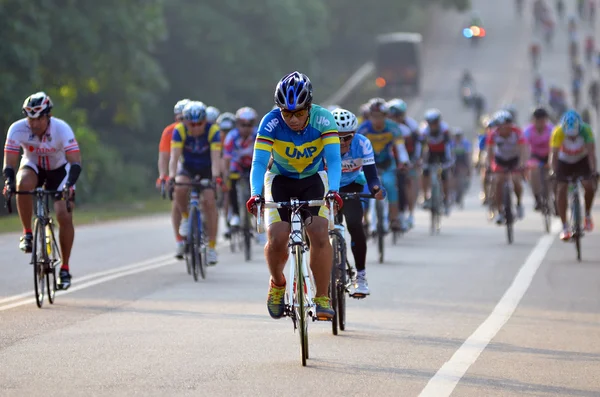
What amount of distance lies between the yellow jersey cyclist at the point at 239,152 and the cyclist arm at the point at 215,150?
3.30m

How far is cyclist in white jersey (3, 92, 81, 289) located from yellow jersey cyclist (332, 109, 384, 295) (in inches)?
91.9

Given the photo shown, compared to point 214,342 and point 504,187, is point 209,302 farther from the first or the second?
point 504,187

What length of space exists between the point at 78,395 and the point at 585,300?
690cm

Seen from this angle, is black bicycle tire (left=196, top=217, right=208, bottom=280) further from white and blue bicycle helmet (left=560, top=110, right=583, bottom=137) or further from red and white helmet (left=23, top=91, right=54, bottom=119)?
white and blue bicycle helmet (left=560, top=110, right=583, bottom=137)

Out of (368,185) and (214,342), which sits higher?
(368,185)

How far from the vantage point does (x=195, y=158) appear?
16.5 meters

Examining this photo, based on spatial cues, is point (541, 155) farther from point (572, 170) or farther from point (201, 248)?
point (201, 248)

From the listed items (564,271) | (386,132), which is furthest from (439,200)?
(564,271)

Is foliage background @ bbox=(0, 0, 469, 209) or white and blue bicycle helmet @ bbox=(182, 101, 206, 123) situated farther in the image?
foliage background @ bbox=(0, 0, 469, 209)

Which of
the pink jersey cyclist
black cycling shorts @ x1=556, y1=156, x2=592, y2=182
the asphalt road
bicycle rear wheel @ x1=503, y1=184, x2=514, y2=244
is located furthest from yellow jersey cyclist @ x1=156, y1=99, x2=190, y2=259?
the pink jersey cyclist

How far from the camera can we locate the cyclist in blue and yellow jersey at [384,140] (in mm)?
19266

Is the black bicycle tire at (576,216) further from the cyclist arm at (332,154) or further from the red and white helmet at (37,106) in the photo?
the cyclist arm at (332,154)

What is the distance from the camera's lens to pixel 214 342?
1064 centimetres

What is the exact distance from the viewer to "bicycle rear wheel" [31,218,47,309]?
1301 centimetres
